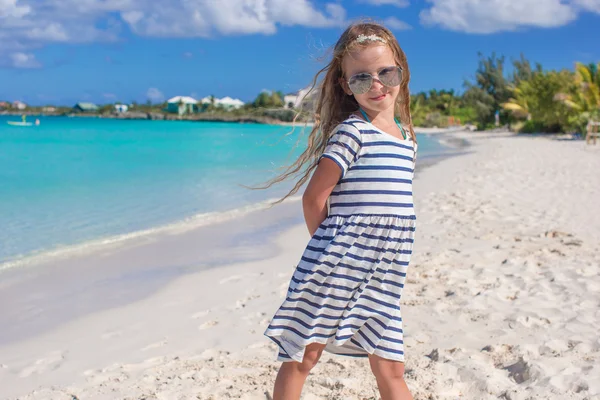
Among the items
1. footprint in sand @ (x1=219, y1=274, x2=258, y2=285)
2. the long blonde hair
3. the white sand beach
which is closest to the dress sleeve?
the long blonde hair

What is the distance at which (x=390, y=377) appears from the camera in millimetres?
2027

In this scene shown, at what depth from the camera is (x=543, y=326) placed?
136 inches

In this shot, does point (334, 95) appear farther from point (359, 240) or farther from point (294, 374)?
point (294, 374)

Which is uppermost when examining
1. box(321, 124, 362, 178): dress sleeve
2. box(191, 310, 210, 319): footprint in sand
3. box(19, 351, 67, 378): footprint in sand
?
box(321, 124, 362, 178): dress sleeve

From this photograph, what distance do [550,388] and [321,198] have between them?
1528 millimetres

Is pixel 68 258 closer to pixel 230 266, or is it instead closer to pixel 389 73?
pixel 230 266

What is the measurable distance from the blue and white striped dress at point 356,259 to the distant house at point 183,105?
13023 cm

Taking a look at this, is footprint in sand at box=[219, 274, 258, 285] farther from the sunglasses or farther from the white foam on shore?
the sunglasses

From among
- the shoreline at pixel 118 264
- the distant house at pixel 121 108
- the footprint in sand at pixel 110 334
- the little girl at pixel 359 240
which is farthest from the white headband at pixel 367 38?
the distant house at pixel 121 108

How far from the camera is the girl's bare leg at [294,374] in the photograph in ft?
6.58

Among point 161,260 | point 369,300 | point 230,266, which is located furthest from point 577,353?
point 161,260

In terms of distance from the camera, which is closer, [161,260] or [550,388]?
[550,388]

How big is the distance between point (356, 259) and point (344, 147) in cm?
37

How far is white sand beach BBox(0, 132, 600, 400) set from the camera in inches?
111
